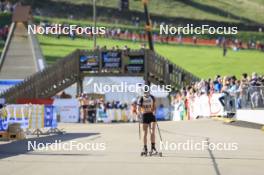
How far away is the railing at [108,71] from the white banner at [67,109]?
2.28 meters

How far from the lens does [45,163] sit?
16.7 metres

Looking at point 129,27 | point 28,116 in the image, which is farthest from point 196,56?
point 28,116

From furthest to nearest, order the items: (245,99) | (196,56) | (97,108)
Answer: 1. (196,56)
2. (97,108)
3. (245,99)

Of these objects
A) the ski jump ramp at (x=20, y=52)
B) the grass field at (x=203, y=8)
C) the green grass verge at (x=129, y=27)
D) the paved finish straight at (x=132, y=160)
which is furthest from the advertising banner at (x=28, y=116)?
the grass field at (x=203, y=8)

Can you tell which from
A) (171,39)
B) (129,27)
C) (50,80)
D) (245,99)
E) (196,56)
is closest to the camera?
(245,99)

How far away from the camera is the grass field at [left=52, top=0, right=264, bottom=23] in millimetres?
103312

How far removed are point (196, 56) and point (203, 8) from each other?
33516 millimetres

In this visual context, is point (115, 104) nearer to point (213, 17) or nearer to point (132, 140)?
point (132, 140)

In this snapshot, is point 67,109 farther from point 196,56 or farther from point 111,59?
point 196,56

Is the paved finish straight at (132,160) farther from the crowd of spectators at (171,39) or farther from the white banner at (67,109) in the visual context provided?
the crowd of spectators at (171,39)

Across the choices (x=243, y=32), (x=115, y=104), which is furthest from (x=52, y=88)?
(x=243, y=32)

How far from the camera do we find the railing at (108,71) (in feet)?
162

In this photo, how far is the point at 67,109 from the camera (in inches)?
1882

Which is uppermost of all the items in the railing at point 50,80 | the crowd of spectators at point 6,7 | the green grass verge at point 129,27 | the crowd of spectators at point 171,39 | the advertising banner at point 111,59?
the crowd of spectators at point 6,7
